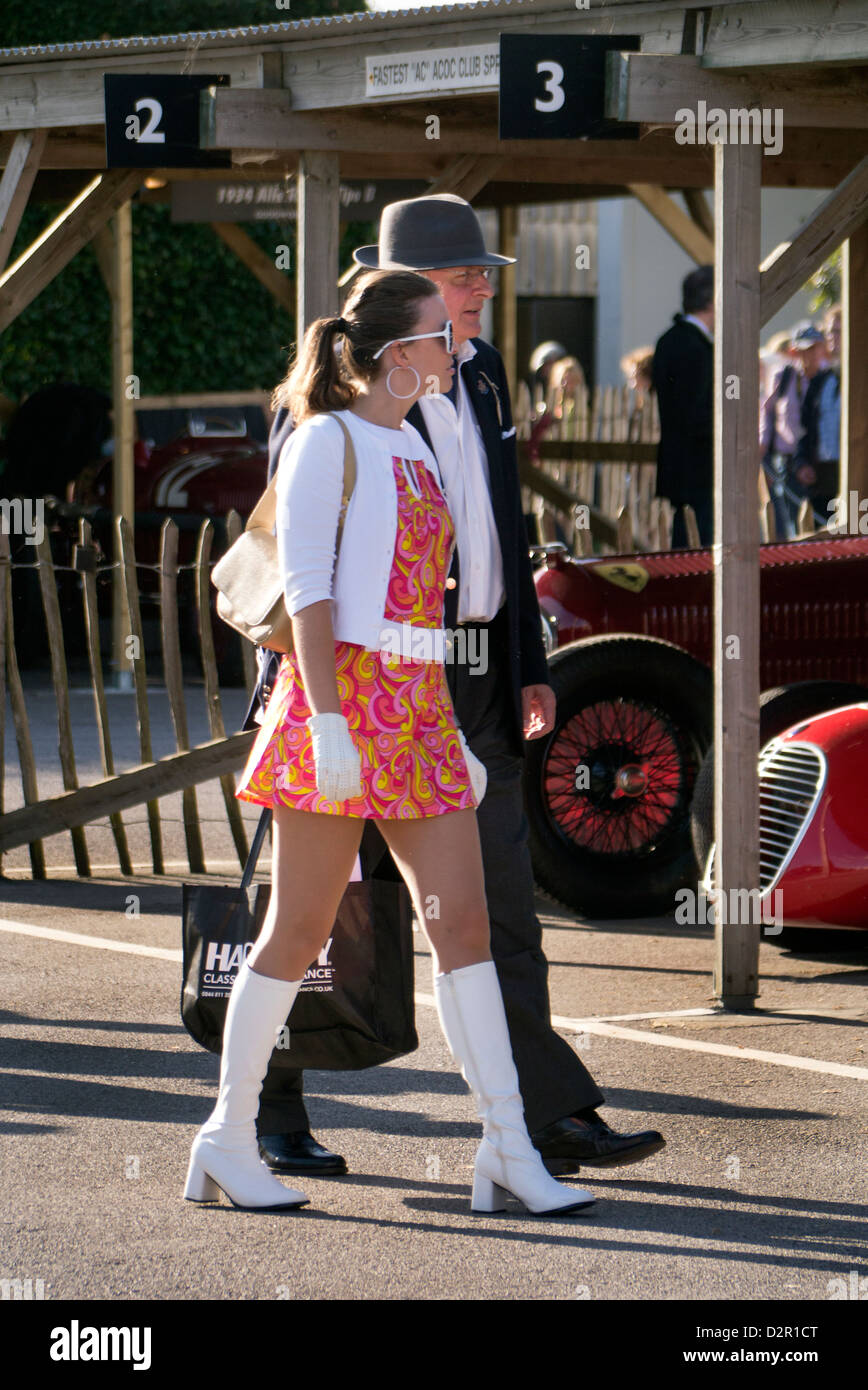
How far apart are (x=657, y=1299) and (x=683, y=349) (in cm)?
826

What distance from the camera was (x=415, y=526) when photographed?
434cm

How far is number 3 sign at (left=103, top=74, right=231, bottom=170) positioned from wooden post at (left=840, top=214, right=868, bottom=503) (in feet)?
10.4

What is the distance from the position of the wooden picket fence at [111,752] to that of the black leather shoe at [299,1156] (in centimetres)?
348

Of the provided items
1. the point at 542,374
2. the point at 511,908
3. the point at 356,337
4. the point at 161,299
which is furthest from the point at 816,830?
the point at 161,299

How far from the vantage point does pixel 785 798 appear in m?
7.05

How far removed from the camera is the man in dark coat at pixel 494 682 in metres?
4.67

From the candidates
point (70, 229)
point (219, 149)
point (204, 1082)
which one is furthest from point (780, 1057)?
point (70, 229)

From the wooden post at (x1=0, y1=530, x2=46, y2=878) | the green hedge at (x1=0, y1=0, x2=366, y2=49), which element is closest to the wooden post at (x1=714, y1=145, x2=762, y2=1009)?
the wooden post at (x1=0, y1=530, x2=46, y2=878)

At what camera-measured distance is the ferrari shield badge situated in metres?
8.32

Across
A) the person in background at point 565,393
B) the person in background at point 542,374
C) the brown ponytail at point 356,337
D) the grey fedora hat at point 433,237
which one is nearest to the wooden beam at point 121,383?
the person in background at point 565,393

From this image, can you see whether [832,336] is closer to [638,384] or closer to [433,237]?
[638,384]

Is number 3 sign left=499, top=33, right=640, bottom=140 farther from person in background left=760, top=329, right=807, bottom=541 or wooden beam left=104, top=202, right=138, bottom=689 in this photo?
person in background left=760, top=329, right=807, bottom=541
